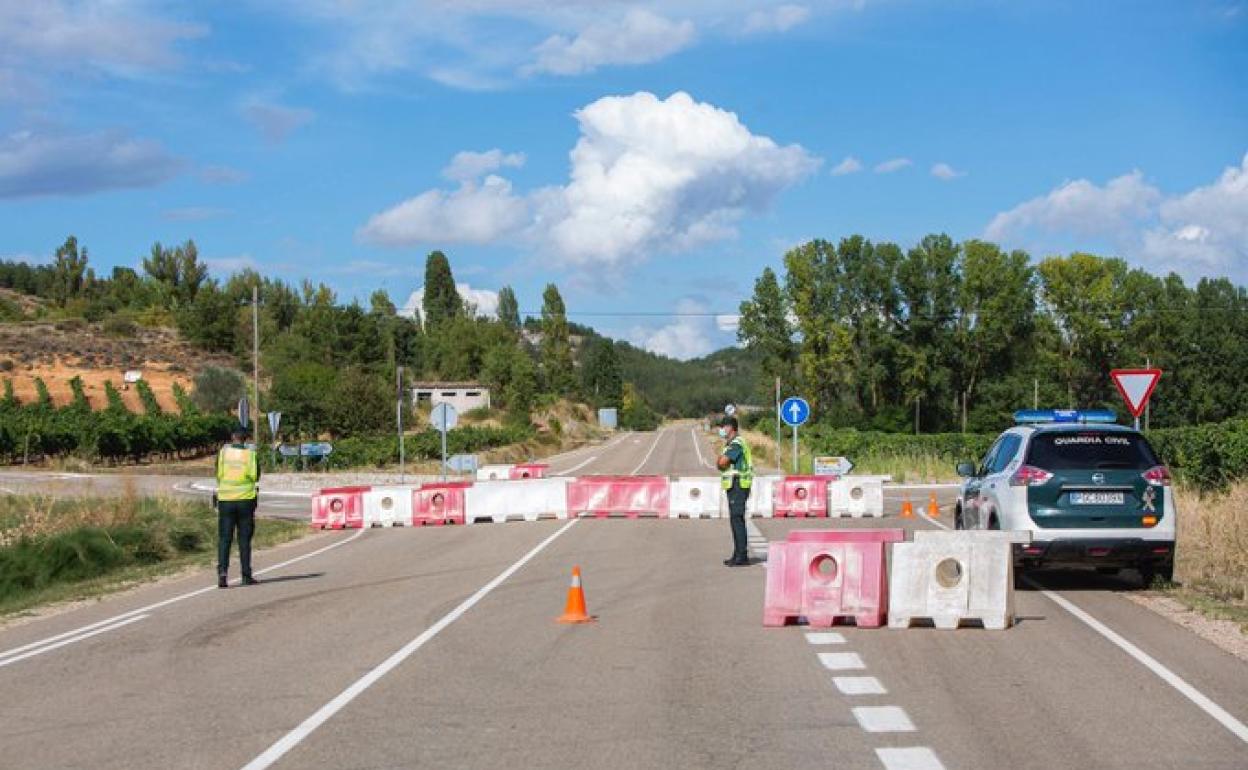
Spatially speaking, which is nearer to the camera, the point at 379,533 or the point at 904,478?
Result: the point at 379,533

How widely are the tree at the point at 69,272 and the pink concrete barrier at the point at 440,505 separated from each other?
5726 inches

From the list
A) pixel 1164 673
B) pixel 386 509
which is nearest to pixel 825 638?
pixel 1164 673

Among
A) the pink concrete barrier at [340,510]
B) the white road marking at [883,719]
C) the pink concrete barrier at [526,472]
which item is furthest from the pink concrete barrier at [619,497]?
the white road marking at [883,719]

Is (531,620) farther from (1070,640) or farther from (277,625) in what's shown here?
(1070,640)

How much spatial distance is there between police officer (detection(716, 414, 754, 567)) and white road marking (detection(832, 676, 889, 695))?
7.72 m

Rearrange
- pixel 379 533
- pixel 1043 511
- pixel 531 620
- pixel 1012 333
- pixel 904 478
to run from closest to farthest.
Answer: pixel 531 620 < pixel 1043 511 < pixel 379 533 < pixel 904 478 < pixel 1012 333

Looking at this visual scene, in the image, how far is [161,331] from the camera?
433 feet

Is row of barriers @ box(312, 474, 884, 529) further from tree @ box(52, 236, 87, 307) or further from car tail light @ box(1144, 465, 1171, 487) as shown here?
tree @ box(52, 236, 87, 307)

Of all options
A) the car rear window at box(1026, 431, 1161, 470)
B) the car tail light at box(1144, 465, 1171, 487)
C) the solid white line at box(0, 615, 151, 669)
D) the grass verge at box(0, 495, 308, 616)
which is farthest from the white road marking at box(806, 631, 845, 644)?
the grass verge at box(0, 495, 308, 616)

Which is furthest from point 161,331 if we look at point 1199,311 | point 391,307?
point 1199,311

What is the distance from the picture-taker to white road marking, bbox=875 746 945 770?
6840 mm

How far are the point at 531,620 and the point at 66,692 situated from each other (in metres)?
4.44

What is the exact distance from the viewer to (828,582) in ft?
39.8

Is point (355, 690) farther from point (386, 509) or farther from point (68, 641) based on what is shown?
point (386, 509)
